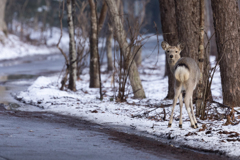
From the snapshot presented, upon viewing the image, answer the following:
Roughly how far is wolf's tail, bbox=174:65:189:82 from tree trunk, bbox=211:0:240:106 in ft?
8.53

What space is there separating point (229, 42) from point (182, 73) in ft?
9.87

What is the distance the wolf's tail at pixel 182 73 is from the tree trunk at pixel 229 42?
260 centimetres

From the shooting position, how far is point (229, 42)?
948 centimetres

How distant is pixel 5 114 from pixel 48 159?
445 centimetres

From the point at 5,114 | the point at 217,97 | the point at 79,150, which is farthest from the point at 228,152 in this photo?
the point at 217,97

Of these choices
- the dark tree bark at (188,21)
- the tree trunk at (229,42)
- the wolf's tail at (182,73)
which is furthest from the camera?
the dark tree bark at (188,21)

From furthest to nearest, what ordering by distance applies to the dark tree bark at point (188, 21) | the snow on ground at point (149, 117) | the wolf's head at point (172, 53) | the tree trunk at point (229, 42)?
Result: the dark tree bark at point (188, 21), the tree trunk at point (229, 42), the wolf's head at point (172, 53), the snow on ground at point (149, 117)

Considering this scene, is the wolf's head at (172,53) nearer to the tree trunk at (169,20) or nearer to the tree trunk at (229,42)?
the tree trunk at (229,42)

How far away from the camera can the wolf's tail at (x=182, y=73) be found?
6961 mm

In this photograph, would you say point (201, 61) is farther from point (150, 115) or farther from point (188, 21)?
point (188, 21)

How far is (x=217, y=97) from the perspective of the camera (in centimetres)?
1352

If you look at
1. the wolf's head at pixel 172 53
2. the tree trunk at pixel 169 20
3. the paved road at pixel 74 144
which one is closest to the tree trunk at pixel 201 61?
the wolf's head at pixel 172 53

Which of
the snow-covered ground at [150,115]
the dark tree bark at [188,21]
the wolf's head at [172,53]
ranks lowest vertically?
the snow-covered ground at [150,115]

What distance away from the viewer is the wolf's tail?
274 inches
